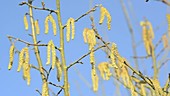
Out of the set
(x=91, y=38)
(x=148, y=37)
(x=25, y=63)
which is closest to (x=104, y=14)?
(x=91, y=38)

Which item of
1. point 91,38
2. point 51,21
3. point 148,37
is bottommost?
point 91,38

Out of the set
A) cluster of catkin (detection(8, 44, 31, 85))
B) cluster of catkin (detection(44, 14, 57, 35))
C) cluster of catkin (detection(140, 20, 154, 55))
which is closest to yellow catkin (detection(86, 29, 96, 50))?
cluster of catkin (detection(44, 14, 57, 35))

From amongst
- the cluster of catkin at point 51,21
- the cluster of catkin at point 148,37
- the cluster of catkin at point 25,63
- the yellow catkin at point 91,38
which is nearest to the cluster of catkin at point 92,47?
the yellow catkin at point 91,38

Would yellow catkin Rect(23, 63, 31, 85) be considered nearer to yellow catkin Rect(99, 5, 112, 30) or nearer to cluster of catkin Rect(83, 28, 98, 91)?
cluster of catkin Rect(83, 28, 98, 91)

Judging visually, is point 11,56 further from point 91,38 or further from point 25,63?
point 91,38

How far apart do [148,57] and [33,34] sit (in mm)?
1549

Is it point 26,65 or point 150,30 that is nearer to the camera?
point 26,65

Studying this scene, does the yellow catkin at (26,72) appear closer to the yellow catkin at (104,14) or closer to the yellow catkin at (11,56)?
the yellow catkin at (11,56)

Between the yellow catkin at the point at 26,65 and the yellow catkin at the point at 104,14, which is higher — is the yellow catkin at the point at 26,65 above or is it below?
below

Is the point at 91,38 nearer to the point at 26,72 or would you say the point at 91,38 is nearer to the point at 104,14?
the point at 104,14

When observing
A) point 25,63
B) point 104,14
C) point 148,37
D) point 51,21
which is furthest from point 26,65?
point 148,37

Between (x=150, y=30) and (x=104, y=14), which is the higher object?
(x=150, y=30)

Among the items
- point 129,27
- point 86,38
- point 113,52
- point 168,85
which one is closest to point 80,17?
point 86,38

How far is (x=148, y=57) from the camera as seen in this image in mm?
3031
